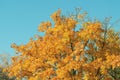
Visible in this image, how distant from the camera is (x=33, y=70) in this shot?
29.3 m

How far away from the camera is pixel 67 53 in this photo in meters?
28.9

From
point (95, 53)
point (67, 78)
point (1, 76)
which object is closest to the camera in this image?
point (67, 78)

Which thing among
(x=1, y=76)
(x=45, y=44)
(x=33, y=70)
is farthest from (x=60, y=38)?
(x=1, y=76)

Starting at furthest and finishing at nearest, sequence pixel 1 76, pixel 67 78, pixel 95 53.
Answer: pixel 1 76 → pixel 95 53 → pixel 67 78

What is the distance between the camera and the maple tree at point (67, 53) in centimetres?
2791

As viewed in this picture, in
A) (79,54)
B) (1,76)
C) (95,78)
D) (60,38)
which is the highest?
(1,76)

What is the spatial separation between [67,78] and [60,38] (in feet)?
11.4

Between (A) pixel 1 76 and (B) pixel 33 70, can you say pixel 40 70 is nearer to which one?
(B) pixel 33 70

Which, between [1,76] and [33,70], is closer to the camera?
[33,70]

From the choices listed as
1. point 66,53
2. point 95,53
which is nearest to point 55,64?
point 66,53

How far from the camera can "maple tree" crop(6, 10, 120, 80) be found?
2791 cm

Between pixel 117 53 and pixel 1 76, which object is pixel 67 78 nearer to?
pixel 117 53

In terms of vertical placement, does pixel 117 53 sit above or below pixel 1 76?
below

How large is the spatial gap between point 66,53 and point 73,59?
38.5 inches
